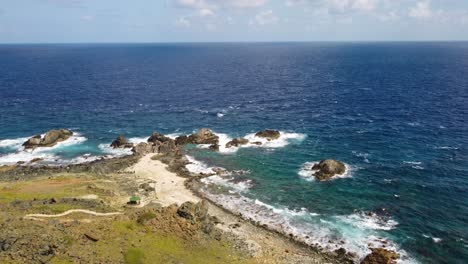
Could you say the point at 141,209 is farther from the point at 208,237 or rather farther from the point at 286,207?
the point at 286,207

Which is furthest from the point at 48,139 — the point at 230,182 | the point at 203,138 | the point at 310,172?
the point at 310,172

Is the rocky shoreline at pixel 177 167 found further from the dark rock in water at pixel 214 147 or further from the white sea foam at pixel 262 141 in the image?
the white sea foam at pixel 262 141

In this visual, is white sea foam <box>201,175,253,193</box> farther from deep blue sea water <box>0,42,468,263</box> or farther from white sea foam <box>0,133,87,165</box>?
white sea foam <box>0,133,87,165</box>

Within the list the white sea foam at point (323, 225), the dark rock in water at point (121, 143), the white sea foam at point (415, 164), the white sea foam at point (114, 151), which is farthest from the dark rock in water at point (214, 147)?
the white sea foam at point (415, 164)

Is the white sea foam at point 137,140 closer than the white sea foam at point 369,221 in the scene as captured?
No

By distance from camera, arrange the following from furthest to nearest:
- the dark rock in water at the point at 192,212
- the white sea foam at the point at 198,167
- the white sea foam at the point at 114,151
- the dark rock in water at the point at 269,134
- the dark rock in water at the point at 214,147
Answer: the dark rock in water at the point at 269,134, the dark rock in water at the point at 214,147, the white sea foam at the point at 114,151, the white sea foam at the point at 198,167, the dark rock in water at the point at 192,212

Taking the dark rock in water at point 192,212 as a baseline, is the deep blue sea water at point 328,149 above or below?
below

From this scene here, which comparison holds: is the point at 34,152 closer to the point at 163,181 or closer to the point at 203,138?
the point at 163,181

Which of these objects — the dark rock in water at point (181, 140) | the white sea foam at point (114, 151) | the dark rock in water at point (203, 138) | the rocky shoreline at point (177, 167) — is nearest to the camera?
the rocky shoreline at point (177, 167)

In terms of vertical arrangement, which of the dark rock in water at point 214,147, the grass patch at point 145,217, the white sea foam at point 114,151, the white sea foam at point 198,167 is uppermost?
the grass patch at point 145,217
